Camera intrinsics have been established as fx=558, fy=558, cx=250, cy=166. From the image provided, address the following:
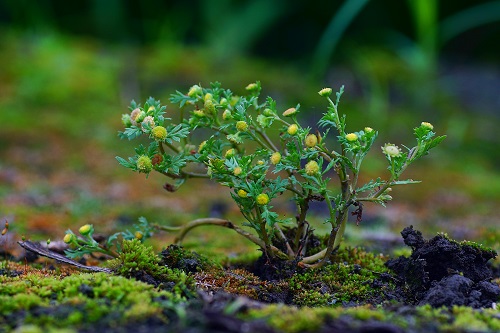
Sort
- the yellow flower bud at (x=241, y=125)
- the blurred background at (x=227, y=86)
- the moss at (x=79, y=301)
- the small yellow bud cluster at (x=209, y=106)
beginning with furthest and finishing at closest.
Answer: the blurred background at (x=227, y=86) → the small yellow bud cluster at (x=209, y=106) → the yellow flower bud at (x=241, y=125) → the moss at (x=79, y=301)

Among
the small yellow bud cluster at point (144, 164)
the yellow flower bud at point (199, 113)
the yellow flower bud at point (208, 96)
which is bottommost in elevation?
the small yellow bud cluster at point (144, 164)

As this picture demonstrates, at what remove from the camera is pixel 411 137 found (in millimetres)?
8289

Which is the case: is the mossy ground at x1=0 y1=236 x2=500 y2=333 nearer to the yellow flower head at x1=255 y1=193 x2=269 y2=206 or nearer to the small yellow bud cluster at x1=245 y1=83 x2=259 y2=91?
the yellow flower head at x1=255 y1=193 x2=269 y2=206

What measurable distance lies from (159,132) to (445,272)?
1.63 metres

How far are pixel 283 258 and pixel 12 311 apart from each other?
1.40m

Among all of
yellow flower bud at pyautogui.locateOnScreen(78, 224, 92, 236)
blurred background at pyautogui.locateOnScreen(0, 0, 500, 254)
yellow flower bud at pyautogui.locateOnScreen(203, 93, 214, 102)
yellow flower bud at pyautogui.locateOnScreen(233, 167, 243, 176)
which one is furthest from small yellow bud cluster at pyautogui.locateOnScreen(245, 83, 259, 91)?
blurred background at pyautogui.locateOnScreen(0, 0, 500, 254)

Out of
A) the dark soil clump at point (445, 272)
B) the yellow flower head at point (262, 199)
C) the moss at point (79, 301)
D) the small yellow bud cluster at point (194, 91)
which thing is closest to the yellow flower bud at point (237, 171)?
the yellow flower head at point (262, 199)

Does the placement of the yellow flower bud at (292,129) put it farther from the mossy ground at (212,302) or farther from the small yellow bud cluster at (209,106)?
the mossy ground at (212,302)

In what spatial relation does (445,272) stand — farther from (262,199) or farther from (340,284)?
(262,199)

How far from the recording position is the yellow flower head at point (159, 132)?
2.71 m

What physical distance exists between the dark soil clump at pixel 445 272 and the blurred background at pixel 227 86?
1470 mm

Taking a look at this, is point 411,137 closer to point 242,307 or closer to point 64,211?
point 64,211

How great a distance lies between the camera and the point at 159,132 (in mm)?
2715

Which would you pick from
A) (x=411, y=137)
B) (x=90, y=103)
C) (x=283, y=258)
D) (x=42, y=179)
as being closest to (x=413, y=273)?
(x=283, y=258)
